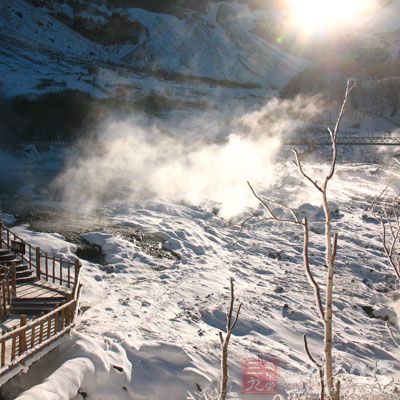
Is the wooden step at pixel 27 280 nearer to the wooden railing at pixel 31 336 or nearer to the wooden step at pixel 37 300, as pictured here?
the wooden step at pixel 37 300

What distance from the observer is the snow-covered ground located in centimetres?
883

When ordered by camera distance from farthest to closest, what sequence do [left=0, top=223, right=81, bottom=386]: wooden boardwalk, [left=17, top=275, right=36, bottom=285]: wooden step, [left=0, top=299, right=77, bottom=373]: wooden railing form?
1. [left=17, top=275, right=36, bottom=285]: wooden step
2. [left=0, top=223, right=81, bottom=386]: wooden boardwalk
3. [left=0, top=299, right=77, bottom=373]: wooden railing

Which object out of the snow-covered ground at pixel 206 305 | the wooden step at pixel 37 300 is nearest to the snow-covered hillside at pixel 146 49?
the snow-covered ground at pixel 206 305

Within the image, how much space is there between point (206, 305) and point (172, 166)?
2540 centimetres

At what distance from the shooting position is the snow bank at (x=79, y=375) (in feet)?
24.7

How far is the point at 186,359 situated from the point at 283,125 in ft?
178

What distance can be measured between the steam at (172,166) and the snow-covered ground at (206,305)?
14.1 feet

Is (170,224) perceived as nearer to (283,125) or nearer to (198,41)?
(283,125)

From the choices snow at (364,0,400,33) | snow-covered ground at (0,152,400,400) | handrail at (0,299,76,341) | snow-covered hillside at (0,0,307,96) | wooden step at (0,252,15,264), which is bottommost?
snow-covered ground at (0,152,400,400)

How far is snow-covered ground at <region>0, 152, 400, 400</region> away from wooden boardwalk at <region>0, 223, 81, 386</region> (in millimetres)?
546

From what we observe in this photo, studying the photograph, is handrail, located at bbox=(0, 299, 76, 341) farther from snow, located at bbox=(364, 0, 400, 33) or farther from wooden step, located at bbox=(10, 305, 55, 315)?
snow, located at bbox=(364, 0, 400, 33)

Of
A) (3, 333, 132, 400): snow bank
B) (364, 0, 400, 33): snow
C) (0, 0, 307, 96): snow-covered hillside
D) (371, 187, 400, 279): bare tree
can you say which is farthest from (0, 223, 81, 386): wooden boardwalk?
(364, 0, 400, 33): snow

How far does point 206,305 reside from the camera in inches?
516

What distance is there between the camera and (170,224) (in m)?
22.4
